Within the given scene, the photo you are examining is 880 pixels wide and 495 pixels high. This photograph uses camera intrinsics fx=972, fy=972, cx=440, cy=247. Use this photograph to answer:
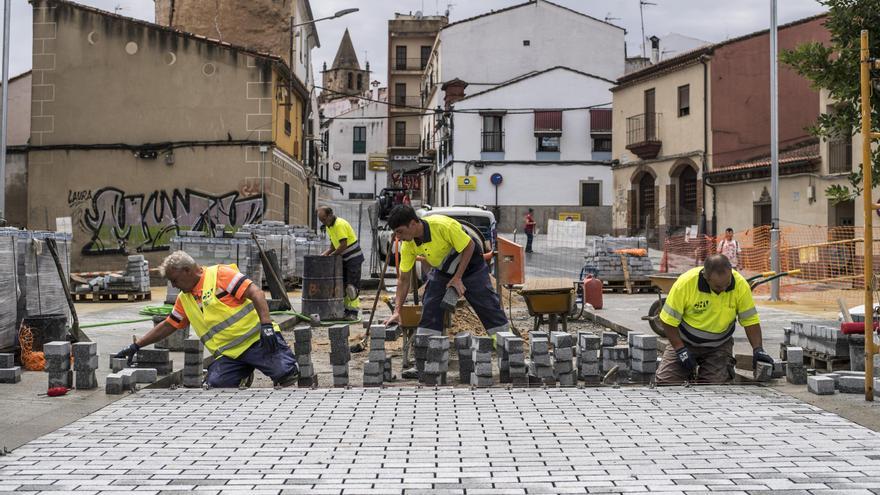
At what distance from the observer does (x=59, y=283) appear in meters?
9.67

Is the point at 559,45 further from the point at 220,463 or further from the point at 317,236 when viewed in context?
the point at 220,463

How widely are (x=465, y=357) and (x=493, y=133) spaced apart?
41.3 meters

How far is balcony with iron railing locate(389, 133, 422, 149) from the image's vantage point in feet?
245

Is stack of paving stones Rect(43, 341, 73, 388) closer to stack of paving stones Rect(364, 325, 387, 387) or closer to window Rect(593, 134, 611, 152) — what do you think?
stack of paving stones Rect(364, 325, 387, 387)

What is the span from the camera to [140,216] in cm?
2419

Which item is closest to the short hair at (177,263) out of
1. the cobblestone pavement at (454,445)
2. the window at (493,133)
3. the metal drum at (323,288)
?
the cobblestone pavement at (454,445)

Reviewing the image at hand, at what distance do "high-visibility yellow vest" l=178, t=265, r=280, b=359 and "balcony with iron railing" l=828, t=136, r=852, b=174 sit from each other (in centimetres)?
2119

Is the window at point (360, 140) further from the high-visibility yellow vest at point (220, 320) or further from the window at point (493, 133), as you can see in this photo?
the high-visibility yellow vest at point (220, 320)

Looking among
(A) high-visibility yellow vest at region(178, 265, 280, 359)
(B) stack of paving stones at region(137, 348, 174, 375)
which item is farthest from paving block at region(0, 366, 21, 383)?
(A) high-visibility yellow vest at region(178, 265, 280, 359)

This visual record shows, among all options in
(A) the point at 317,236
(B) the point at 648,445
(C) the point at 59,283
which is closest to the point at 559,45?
(A) the point at 317,236

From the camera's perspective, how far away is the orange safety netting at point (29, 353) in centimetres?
852

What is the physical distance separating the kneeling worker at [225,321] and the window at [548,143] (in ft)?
137

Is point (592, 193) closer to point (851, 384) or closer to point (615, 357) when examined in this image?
point (615, 357)

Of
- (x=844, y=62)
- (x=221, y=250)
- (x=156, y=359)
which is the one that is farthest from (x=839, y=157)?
(x=156, y=359)
